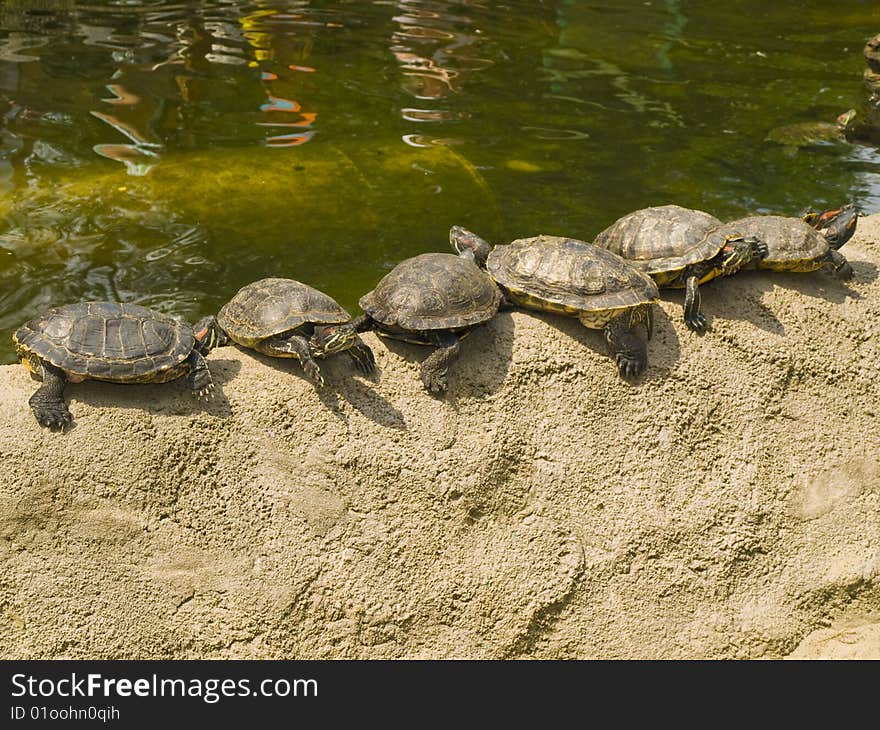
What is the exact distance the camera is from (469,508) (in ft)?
15.8

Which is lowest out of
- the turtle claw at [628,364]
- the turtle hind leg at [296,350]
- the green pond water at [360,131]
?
the green pond water at [360,131]

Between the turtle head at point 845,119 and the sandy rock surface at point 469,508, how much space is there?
279 inches

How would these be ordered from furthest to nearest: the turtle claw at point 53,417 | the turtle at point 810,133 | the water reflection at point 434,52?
1. the water reflection at point 434,52
2. the turtle at point 810,133
3. the turtle claw at point 53,417

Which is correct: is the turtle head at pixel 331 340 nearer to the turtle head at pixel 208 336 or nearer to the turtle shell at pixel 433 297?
the turtle shell at pixel 433 297

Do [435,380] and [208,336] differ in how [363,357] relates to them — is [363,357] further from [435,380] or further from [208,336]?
[208,336]

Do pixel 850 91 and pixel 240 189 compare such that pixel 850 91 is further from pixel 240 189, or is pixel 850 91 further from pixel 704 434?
pixel 704 434

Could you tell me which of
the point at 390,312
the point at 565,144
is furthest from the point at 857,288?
the point at 565,144

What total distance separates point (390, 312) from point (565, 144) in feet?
20.6

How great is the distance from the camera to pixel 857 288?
588 centimetres

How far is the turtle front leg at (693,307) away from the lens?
5.34m

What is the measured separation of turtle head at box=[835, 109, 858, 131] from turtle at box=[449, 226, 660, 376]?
7.59 m

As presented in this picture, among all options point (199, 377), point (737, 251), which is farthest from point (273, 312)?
point (737, 251)

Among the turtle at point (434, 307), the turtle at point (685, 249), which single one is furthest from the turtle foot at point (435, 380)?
the turtle at point (685, 249)

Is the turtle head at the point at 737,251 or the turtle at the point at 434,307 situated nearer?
the turtle at the point at 434,307
